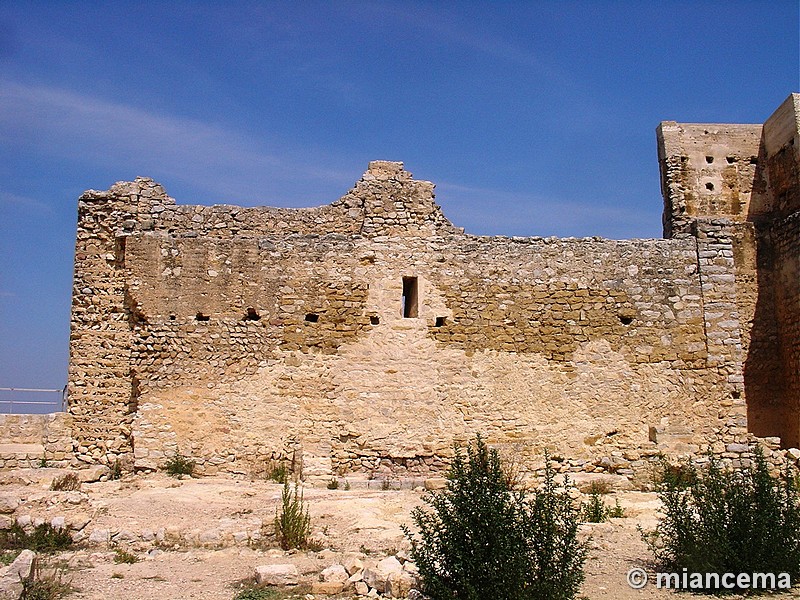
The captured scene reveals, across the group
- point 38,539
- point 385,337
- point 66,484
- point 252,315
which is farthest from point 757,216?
point 38,539

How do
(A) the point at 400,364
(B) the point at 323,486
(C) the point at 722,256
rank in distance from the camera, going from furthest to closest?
(C) the point at 722,256 → (A) the point at 400,364 → (B) the point at 323,486

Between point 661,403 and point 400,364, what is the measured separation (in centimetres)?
469

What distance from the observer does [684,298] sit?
1284 centimetres

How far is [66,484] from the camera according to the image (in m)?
10.2

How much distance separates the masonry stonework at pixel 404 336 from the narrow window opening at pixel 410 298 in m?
0.05

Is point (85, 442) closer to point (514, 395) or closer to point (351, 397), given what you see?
point (351, 397)

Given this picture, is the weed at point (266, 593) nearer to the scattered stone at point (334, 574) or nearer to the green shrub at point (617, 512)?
the scattered stone at point (334, 574)

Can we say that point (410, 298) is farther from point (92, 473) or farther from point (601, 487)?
point (92, 473)

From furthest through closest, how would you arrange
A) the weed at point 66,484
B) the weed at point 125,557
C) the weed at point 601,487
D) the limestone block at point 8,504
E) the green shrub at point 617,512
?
the weed at point 601,487
the weed at point 66,484
the green shrub at point 617,512
the limestone block at point 8,504
the weed at point 125,557

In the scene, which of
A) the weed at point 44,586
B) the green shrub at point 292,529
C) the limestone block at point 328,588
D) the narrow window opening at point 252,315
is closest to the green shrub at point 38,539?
the weed at point 44,586

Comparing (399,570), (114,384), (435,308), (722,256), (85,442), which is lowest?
(399,570)

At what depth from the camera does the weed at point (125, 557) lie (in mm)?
7266

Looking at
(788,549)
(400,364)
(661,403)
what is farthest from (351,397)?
(788,549)

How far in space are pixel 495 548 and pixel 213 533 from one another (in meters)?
3.90
